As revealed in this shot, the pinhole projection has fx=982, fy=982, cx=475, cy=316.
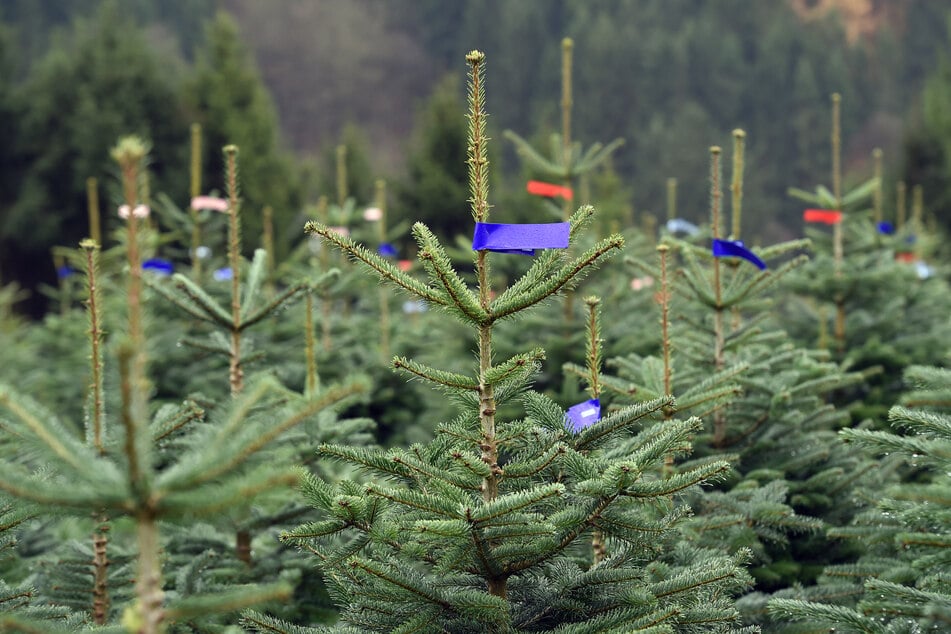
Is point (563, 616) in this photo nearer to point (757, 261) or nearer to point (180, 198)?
point (757, 261)

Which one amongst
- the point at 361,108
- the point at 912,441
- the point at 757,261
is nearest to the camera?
the point at 912,441

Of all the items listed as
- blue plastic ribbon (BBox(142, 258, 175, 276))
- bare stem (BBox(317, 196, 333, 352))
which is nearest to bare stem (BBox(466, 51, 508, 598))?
blue plastic ribbon (BBox(142, 258, 175, 276))

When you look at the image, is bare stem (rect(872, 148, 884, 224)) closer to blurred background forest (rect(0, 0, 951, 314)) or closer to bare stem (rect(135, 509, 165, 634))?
bare stem (rect(135, 509, 165, 634))

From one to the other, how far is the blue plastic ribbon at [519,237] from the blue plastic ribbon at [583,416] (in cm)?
54

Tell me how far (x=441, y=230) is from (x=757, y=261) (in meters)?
16.6

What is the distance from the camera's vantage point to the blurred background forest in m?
21.7

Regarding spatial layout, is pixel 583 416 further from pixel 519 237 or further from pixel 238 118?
pixel 238 118

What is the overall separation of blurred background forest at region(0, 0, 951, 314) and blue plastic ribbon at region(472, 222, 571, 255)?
57.2 ft

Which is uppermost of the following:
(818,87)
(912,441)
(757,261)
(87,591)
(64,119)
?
(818,87)

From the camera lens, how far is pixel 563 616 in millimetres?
2865

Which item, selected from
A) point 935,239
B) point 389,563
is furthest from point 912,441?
point 935,239

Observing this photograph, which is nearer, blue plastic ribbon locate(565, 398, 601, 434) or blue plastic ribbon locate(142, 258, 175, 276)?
blue plastic ribbon locate(565, 398, 601, 434)

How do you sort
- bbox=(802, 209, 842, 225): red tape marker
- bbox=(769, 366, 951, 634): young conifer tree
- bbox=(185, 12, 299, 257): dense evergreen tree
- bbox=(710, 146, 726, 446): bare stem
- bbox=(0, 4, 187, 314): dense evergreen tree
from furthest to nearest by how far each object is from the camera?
bbox=(185, 12, 299, 257): dense evergreen tree, bbox=(0, 4, 187, 314): dense evergreen tree, bbox=(802, 209, 842, 225): red tape marker, bbox=(710, 146, 726, 446): bare stem, bbox=(769, 366, 951, 634): young conifer tree

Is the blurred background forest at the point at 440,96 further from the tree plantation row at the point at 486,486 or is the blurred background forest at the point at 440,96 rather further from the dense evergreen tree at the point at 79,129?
the tree plantation row at the point at 486,486
